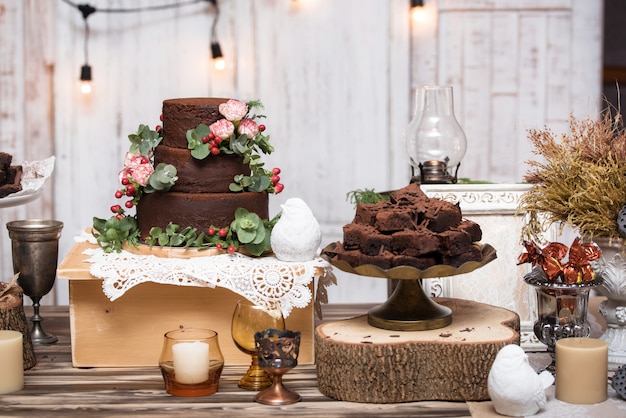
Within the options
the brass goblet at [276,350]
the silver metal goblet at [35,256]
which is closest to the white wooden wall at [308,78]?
the silver metal goblet at [35,256]

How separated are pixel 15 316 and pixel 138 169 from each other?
18.3 inches

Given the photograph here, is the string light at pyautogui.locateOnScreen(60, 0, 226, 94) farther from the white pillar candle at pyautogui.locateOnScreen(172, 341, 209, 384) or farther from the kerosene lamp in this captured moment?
the white pillar candle at pyautogui.locateOnScreen(172, 341, 209, 384)

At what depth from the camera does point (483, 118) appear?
421 centimetres

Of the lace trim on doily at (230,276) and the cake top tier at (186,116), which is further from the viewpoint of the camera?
the cake top tier at (186,116)

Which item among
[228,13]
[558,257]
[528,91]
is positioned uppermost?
[228,13]

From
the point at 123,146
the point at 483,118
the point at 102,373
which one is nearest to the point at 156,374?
the point at 102,373

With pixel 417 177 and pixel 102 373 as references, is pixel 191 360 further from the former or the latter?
pixel 417 177

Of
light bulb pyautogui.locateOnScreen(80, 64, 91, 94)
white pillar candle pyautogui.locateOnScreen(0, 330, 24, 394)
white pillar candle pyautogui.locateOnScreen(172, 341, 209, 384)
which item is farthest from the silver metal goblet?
light bulb pyautogui.locateOnScreen(80, 64, 91, 94)

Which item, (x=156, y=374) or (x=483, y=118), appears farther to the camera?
(x=483, y=118)

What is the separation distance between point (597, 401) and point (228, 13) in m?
2.66

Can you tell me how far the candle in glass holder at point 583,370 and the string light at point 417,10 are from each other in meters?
2.38

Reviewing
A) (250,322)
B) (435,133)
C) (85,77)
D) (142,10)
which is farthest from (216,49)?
(250,322)

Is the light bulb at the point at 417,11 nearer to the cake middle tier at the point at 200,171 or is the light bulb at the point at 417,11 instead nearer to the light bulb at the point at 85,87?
the light bulb at the point at 85,87

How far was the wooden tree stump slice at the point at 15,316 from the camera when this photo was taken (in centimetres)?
221
